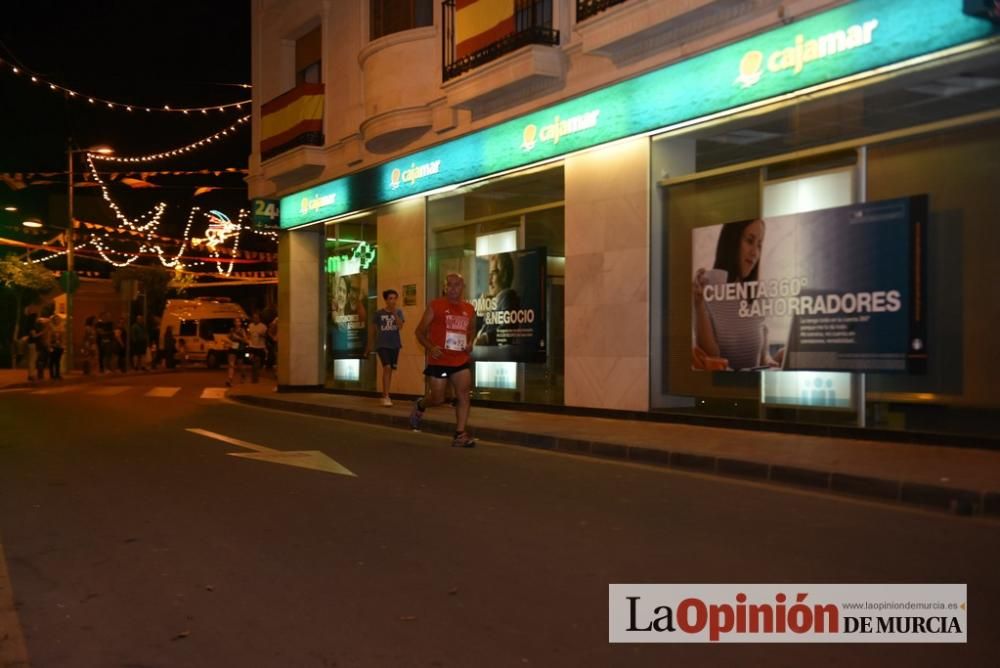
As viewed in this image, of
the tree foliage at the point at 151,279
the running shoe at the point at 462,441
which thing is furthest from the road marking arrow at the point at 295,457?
the tree foliage at the point at 151,279

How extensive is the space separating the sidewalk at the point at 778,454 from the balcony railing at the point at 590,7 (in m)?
5.25

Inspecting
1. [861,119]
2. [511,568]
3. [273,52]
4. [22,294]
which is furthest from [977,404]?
[22,294]

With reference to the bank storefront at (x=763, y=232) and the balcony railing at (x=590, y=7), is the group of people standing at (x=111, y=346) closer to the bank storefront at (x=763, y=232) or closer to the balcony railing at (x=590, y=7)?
the bank storefront at (x=763, y=232)

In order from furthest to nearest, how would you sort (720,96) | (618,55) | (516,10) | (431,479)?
1. (516,10)
2. (618,55)
3. (720,96)
4. (431,479)

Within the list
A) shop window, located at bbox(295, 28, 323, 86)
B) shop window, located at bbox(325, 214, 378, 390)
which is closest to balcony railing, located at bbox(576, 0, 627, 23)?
shop window, located at bbox(325, 214, 378, 390)

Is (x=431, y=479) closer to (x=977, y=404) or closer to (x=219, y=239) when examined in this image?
(x=977, y=404)

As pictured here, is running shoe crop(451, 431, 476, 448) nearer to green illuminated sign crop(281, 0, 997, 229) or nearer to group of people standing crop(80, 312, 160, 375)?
green illuminated sign crop(281, 0, 997, 229)

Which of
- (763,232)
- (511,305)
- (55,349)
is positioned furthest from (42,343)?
(763,232)

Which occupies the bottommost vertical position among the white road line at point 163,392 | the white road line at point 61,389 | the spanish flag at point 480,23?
the white road line at point 61,389

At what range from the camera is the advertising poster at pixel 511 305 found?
14.5 metres

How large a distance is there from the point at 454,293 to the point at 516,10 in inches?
213

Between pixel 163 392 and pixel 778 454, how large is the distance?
15.4 meters

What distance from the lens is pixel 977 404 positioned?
29.7 feet
